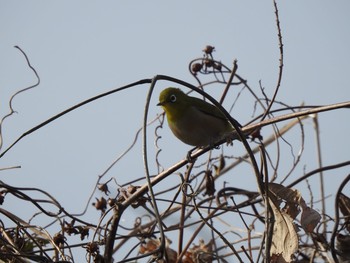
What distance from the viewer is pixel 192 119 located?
177 inches

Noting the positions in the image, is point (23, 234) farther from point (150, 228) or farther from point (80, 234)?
point (150, 228)

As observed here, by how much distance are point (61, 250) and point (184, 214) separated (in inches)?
36.5

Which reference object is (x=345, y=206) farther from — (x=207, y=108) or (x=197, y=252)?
(x=207, y=108)

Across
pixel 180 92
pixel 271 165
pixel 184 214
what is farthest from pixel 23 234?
pixel 180 92

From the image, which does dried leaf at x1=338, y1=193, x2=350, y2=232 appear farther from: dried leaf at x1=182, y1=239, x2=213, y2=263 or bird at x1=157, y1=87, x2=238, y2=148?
bird at x1=157, y1=87, x2=238, y2=148

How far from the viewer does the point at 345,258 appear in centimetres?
316

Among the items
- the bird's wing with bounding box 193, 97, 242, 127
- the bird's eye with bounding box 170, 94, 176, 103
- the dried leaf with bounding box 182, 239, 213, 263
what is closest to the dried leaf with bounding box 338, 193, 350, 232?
the dried leaf with bounding box 182, 239, 213, 263

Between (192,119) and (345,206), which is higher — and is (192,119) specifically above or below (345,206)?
above

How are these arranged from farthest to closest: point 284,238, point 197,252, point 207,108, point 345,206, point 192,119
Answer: point 207,108, point 192,119, point 197,252, point 345,206, point 284,238

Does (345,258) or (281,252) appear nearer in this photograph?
(281,252)

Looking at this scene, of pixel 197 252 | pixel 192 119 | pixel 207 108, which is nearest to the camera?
pixel 197 252

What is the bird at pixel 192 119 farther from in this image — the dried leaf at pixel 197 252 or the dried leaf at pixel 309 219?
the dried leaf at pixel 309 219

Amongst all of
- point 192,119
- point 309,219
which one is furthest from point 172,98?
point 309,219

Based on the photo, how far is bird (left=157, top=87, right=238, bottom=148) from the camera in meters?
4.41
